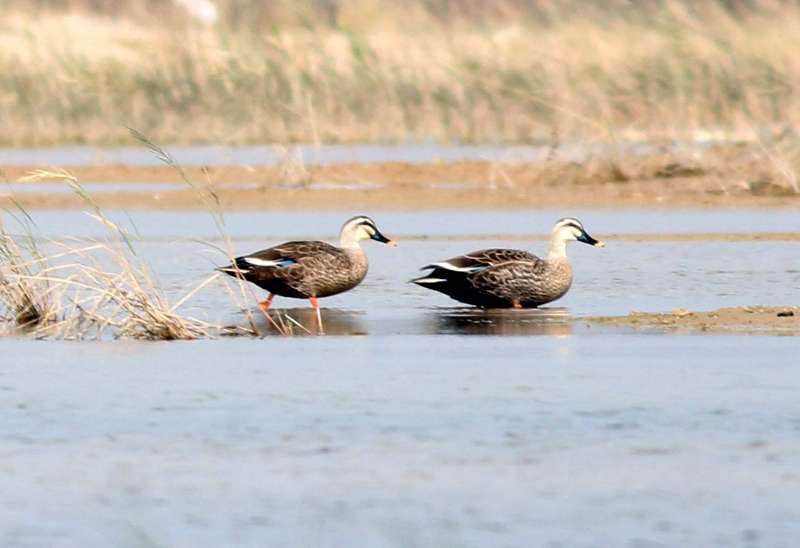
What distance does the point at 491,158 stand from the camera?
24562mm

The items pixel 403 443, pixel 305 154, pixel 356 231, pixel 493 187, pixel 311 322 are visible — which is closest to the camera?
pixel 403 443

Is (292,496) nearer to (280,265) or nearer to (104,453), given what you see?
(104,453)

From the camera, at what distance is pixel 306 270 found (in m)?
14.5

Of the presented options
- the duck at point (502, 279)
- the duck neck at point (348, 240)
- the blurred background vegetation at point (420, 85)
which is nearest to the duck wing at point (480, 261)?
the duck at point (502, 279)

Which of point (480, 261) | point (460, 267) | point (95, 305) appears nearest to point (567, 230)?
point (480, 261)

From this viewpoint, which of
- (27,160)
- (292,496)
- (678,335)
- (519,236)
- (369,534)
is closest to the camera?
(369,534)

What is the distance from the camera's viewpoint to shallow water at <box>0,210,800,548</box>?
757 centimetres

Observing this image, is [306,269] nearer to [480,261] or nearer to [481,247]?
[480,261]

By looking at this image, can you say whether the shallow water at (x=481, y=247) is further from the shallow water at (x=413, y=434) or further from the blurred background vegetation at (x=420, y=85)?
the blurred background vegetation at (x=420, y=85)

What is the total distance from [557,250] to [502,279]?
540 millimetres

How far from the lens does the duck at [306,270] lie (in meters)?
14.5

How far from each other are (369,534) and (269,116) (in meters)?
20.2

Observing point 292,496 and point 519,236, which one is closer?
point 292,496

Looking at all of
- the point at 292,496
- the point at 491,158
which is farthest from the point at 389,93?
the point at 292,496
